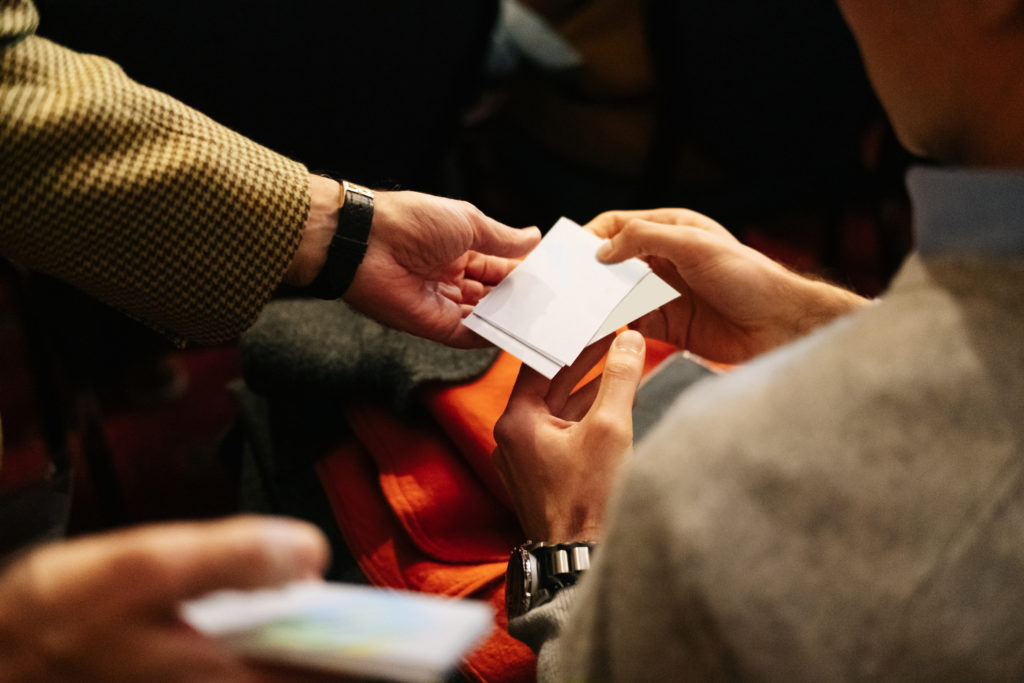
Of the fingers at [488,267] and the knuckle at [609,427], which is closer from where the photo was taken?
the knuckle at [609,427]

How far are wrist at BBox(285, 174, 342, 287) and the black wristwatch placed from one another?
46 cm

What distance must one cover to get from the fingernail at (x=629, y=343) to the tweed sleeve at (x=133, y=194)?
413 millimetres

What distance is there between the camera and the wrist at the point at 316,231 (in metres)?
0.94

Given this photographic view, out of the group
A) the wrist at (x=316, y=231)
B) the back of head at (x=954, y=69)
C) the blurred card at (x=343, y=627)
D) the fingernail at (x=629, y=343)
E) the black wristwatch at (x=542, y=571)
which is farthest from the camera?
the wrist at (x=316, y=231)

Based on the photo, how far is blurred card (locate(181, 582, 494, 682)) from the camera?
0.39 metres

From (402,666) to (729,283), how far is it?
709 mm

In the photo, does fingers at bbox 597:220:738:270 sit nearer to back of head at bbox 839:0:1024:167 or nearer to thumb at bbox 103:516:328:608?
back of head at bbox 839:0:1024:167

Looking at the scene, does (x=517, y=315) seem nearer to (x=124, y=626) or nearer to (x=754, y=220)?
(x=124, y=626)

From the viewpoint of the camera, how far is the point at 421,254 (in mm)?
982

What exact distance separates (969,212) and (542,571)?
455 mm

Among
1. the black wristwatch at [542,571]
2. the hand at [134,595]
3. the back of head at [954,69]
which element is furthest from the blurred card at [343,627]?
the back of head at [954,69]

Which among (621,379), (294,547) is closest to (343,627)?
(294,547)

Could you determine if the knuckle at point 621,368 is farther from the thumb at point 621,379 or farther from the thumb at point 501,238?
the thumb at point 501,238

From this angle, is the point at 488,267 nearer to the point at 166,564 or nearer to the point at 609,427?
the point at 609,427
